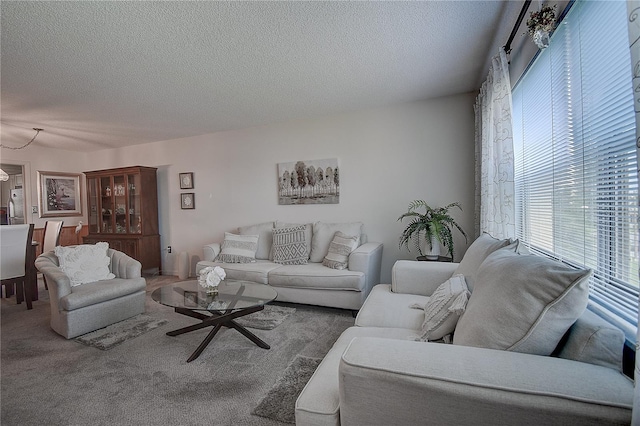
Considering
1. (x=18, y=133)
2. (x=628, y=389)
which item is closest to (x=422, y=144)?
(x=628, y=389)

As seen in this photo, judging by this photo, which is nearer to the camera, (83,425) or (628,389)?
(628,389)

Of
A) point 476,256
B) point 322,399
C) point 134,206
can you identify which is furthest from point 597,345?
point 134,206

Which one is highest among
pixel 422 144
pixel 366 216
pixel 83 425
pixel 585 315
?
pixel 422 144

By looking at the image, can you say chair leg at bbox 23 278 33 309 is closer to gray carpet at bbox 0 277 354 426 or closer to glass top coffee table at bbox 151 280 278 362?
gray carpet at bbox 0 277 354 426

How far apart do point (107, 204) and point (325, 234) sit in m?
4.11

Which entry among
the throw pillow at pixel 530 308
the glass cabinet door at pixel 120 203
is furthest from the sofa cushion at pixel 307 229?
the glass cabinet door at pixel 120 203

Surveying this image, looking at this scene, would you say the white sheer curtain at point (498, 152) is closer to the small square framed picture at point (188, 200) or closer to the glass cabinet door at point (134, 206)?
the small square framed picture at point (188, 200)

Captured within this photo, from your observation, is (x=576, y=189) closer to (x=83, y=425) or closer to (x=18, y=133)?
(x=83, y=425)

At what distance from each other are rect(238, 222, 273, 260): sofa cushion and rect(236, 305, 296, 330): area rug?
3.07 ft

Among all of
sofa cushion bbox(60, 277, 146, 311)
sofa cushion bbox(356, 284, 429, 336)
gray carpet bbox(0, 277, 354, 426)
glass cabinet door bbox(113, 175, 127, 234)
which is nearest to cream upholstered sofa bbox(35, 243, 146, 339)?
sofa cushion bbox(60, 277, 146, 311)

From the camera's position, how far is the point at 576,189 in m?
1.40

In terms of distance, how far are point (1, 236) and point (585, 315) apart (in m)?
4.93

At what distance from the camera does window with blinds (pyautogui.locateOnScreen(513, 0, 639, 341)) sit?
3.41 ft

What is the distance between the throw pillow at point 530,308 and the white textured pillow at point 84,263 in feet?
11.2
